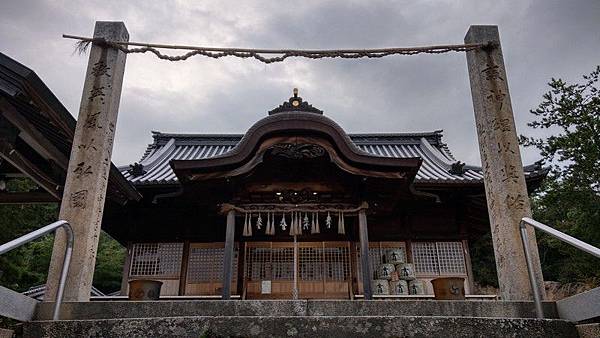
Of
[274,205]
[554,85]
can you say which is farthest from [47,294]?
[554,85]

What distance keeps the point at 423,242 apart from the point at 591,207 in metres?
5.88

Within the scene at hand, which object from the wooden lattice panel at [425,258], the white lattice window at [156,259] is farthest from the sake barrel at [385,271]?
the white lattice window at [156,259]

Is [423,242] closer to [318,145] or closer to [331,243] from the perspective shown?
[331,243]

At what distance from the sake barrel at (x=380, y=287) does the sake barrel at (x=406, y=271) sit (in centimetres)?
44

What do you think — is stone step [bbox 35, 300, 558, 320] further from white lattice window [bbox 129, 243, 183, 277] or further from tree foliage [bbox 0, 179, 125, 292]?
white lattice window [bbox 129, 243, 183, 277]

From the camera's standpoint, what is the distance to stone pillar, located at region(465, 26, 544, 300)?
5.01 metres

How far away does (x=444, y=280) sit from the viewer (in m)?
7.73

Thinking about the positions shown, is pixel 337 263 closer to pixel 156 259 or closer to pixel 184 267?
pixel 184 267

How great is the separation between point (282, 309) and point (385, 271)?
7.20 metres

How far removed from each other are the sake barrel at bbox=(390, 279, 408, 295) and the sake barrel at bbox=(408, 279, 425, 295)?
5.4 inches

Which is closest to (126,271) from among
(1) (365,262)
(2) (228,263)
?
(2) (228,263)

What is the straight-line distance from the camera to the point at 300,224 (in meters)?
9.73

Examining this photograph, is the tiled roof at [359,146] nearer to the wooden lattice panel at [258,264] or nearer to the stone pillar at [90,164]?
the wooden lattice panel at [258,264]

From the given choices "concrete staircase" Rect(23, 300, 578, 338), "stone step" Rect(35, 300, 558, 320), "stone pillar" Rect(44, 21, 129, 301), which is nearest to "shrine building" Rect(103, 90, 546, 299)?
"stone pillar" Rect(44, 21, 129, 301)
